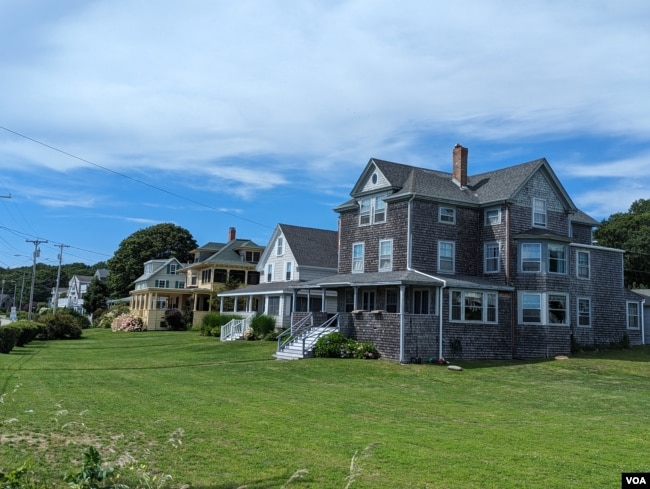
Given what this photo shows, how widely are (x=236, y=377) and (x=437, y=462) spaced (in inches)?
517

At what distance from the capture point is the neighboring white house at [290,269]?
40594 mm

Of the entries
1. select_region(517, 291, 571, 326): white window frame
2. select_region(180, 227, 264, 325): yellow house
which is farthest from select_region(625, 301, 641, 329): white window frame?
select_region(180, 227, 264, 325): yellow house

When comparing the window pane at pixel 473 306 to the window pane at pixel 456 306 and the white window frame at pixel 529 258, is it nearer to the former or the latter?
the window pane at pixel 456 306

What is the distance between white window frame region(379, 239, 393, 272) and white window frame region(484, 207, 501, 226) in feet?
17.8

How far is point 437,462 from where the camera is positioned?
860 centimetres

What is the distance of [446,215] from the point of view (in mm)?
31266

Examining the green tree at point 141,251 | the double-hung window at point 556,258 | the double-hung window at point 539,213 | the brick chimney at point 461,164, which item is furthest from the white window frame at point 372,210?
the green tree at point 141,251

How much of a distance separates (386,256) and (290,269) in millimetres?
13875

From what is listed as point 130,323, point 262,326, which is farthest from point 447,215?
point 130,323

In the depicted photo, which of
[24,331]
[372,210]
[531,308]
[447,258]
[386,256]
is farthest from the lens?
[24,331]

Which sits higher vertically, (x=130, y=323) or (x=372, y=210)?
(x=372, y=210)

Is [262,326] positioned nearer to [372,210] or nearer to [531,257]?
[372,210]

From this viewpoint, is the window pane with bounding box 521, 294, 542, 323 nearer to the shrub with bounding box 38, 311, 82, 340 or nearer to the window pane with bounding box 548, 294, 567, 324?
the window pane with bounding box 548, 294, 567, 324

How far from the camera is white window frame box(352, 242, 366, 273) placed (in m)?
33.4
